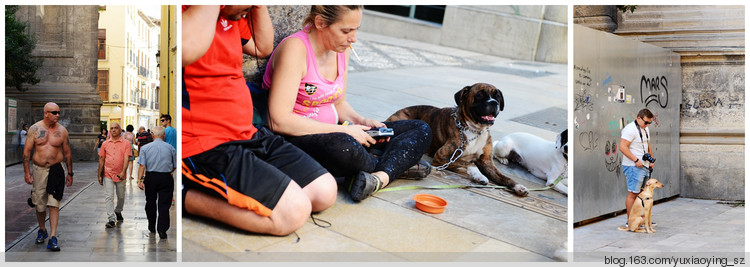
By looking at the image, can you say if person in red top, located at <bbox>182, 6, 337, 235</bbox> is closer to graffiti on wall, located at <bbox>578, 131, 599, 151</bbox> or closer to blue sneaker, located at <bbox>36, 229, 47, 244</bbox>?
blue sneaker, located at <bbox>36, 229, 47, 244</bbox>

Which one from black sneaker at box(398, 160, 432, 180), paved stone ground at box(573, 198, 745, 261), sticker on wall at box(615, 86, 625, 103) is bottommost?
paved stone ground at box(573, 198, 745, 261)

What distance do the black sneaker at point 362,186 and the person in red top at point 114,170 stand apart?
3.77 metres

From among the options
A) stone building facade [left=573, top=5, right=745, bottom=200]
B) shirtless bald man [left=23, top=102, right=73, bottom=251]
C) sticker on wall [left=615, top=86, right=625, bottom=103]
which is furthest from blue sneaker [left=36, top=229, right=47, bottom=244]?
stone building facade [left=573, top=5, right=745, bottom=200]

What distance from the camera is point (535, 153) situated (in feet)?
17.2

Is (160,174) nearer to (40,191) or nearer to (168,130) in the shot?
(168,130)

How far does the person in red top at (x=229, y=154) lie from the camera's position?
416 centimetres

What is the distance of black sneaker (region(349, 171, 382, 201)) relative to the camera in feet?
14.5

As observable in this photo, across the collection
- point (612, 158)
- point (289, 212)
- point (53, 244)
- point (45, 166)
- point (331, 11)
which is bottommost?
point (53, 244)

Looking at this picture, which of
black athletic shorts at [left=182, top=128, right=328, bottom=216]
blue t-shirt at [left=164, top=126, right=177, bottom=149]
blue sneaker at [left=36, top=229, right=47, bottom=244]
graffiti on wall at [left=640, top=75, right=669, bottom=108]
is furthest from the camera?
graffiti on wall at [left=640, top=75, right=669, bottom=108]

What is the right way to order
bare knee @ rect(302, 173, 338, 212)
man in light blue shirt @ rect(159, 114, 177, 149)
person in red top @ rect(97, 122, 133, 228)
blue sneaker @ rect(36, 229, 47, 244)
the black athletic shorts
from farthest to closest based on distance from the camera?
person in red top @ rect(97, 122, 133, 228) < blue sneaker @ rect(36, 229, 47, 244) < man in light blue shirt @ rect(159, 114, 177, 149) < bare knee @ rect(302, 173, 338, 212) < the black athletic shorts

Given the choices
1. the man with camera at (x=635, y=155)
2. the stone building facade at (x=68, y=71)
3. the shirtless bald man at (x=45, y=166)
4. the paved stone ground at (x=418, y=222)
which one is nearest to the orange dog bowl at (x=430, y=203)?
the paved stone ground at (x=418, y=222)

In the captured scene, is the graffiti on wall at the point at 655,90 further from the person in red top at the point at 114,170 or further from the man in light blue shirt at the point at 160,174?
the person in red top at the point at 114,170

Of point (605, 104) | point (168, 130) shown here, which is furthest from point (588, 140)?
point (168, 130)

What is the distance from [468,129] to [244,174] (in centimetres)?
159
